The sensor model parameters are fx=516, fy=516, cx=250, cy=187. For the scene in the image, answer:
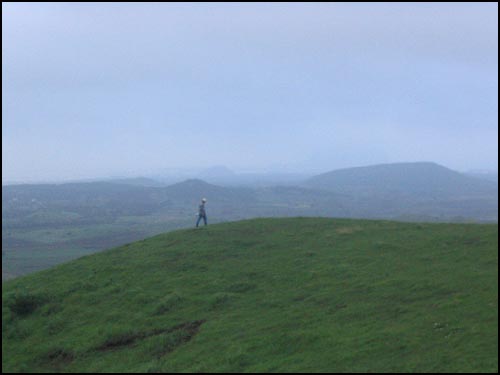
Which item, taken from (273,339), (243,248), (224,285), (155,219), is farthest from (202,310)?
(155,219)

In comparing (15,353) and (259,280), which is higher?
(259,280)

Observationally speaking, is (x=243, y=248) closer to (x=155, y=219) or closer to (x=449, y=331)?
(x=449, y=331)

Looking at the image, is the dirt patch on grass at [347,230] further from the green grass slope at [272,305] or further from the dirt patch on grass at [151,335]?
the dirt patch on grass at [151,335]

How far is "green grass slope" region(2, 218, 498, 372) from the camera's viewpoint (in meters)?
15.5

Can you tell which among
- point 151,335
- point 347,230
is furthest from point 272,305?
point 347,230

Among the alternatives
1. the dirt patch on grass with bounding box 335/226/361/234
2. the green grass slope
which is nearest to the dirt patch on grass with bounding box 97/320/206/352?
the green grass slope

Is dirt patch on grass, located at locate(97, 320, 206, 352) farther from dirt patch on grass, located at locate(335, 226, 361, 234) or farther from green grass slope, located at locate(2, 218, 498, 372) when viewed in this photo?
dirt patch on grass, located at locate(335, 226, 361, 234)

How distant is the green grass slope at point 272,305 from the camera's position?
15.5 metres

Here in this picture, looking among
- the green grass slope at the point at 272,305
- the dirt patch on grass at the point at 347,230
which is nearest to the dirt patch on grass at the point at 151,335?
the green grass slope at the point at 272,305

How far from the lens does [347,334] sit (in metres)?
16.6

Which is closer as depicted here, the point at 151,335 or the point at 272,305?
the point at 151,335

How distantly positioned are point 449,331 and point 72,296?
18.2 meters

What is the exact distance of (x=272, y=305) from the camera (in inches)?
838

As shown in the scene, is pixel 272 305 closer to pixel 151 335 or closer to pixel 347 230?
pixel 151 335
